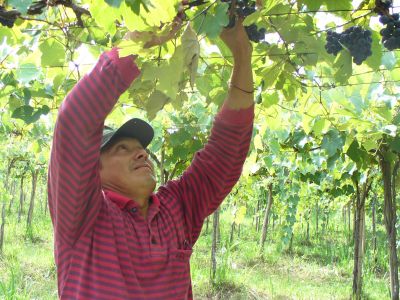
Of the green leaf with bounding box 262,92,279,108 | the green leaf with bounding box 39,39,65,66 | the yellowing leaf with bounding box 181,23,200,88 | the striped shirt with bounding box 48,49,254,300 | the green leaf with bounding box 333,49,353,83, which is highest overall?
the green leaf with bounding box 39,39,65,66

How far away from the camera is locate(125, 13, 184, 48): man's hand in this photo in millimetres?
1005

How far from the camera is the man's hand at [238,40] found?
124 centimetres

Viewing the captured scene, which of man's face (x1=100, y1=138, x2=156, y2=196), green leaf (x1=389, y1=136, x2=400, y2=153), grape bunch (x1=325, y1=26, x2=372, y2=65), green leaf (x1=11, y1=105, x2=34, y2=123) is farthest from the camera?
green leaf (x1=389, y1=136, x2=400, y2=153)

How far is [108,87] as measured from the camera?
4.05ft

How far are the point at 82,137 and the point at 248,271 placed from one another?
24.4 feet

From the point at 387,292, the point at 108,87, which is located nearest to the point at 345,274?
the point at 387,292

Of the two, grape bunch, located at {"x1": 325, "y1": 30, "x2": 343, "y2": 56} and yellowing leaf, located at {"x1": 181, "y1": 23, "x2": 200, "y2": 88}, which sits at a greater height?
grape bunch, located at {"x1": 325, "y1": 30, "x2": 343, "y2": 56}

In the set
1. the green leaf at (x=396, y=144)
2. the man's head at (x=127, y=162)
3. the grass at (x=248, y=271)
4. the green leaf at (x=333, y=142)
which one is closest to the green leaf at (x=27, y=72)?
the man's head at (x=127, y=162)

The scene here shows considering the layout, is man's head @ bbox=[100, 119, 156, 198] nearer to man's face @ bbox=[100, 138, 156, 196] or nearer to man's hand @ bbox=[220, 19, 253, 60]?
man's face @ bbox=[100, 138, 156, 196]

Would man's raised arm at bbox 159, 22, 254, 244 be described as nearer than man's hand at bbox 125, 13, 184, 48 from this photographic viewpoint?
No

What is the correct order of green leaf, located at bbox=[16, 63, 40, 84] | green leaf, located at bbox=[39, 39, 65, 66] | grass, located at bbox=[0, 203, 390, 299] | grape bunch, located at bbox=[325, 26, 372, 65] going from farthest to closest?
grass, located at bbox=[0, 203, 390, 299], green leaf, located at bbox=[16, 63, 40, 84], green leaf, located at bbox=[39, 39, 65, 66], grape bunch, located at bbox=[325, 26, 372, 65]

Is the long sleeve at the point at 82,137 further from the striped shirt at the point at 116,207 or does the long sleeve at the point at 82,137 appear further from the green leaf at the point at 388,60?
the green leaf at the point at 388,60

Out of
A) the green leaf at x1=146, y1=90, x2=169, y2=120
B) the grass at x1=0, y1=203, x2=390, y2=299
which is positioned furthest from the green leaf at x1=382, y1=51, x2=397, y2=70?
the grass at x1=0, y1=203, x2=390, y2=299

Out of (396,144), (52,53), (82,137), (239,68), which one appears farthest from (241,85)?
(396,144)
